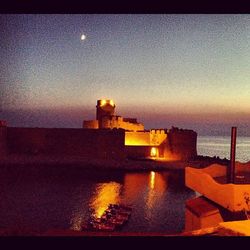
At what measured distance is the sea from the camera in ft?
49.5

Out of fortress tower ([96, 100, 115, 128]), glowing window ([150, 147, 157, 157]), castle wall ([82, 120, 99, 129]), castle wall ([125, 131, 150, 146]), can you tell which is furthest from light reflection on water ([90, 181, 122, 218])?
fortress tower ([96, 100, 115, 128])

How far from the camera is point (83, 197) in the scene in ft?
67.6

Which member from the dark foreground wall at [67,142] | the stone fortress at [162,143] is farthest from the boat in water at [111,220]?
the stone fortress at [162,143]

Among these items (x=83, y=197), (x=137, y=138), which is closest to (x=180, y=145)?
(x=137, y=138)

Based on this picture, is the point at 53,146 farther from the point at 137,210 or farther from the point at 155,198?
the point at 137,210

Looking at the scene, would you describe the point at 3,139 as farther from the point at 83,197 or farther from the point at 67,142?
the point at 83,197

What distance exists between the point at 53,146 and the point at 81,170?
366 centimetres

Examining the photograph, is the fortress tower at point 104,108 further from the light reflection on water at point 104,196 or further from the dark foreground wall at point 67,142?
the light reflection on water at point 104,196

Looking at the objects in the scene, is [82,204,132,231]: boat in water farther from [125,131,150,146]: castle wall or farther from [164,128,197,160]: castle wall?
[164,128,197,160]: castle wall

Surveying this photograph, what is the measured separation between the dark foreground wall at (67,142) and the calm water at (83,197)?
250 cm

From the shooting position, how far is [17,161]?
29719 millimetres
